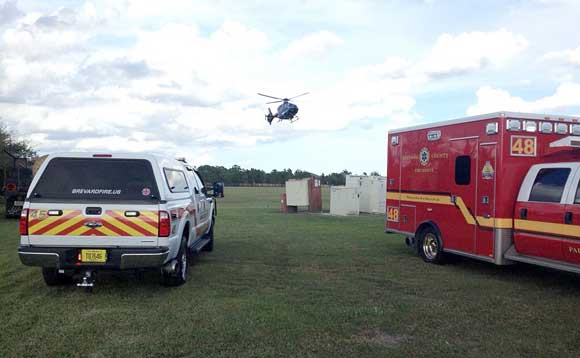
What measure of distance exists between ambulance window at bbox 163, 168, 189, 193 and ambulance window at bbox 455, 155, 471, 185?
481 cm

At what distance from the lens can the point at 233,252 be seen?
11.5 meters

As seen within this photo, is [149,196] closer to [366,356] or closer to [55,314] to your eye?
[55,314]

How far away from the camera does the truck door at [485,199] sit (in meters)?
8.47

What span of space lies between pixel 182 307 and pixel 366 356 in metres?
2.70

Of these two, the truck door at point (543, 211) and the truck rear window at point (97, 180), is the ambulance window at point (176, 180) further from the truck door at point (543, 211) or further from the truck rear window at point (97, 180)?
the truck door at point (543, 211)

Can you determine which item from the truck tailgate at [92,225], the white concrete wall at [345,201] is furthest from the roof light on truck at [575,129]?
the white concrete wall at [345,201]

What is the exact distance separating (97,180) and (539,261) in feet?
21.4

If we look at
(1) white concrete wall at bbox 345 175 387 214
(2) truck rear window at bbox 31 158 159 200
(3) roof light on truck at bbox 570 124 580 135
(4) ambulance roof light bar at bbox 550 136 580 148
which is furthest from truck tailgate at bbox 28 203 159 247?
(1) white concrete wall at bbox 345 175 387 214

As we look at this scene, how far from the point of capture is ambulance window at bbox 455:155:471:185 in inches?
358

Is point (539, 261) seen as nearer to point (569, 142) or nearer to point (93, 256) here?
point (569, 142)

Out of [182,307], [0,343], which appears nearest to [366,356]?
[182,307]

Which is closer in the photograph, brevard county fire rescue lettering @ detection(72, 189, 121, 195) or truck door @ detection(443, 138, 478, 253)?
brevard county fire rescue lettering @ detection(72, 189, 121, 195)

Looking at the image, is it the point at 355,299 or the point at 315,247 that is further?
the point at 315,247

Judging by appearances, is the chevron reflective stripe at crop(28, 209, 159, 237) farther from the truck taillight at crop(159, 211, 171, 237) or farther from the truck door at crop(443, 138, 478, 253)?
the truck door at crop(443, 138, 478, 253)
